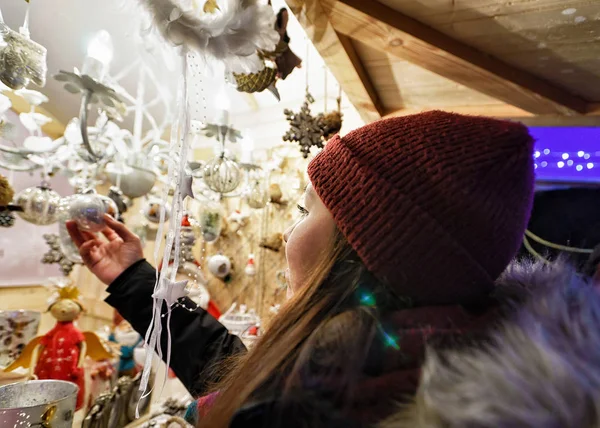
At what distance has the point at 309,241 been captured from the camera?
57 centimetres

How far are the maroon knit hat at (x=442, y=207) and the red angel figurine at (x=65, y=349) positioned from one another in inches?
38.2

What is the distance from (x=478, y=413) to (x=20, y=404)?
704mm

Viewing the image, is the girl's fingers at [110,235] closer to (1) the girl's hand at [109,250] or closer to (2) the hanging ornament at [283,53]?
(1) the girl's hand at [109,250]

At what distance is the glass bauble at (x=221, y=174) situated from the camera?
110 centimetres

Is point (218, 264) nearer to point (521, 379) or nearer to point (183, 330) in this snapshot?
point (183, 330)

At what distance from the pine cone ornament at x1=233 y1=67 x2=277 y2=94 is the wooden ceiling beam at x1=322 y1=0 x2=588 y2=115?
215 mm

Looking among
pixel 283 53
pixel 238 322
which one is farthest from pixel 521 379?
pixel 238 322

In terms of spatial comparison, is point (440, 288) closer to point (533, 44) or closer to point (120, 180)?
point (533, 44)

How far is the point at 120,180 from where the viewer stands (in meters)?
1.24

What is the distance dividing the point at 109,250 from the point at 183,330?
276 millimetres

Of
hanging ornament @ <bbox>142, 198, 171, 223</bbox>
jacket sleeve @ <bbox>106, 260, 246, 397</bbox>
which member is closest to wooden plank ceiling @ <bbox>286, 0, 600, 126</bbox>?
jacket sleeve @ <bbox>106, 260, 246, 397</bbox>

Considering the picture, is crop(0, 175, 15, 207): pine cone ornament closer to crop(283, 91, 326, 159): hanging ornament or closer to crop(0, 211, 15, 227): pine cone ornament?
crop(0, 211, 15, 227): pine cone ornament

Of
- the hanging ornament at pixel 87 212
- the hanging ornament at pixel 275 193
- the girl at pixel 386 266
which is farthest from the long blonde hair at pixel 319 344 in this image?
the hanging ornament at pixel 275 193

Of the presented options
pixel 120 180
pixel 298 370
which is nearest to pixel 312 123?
pixel 120 180
